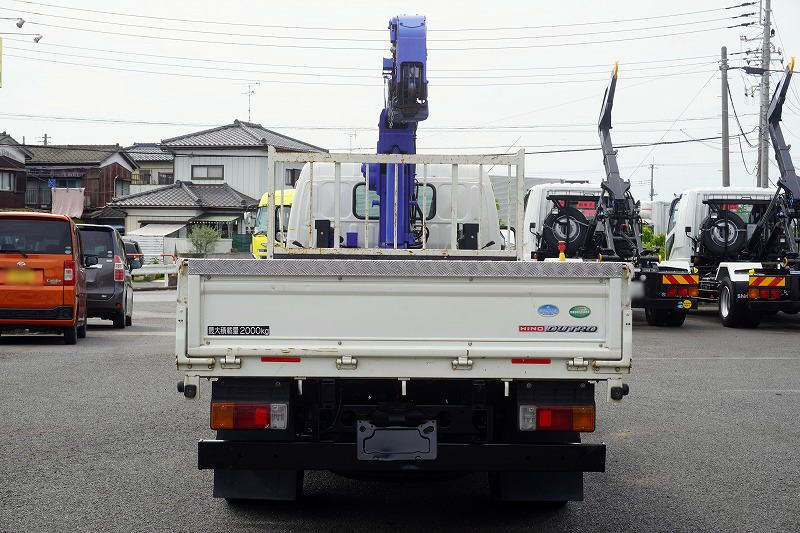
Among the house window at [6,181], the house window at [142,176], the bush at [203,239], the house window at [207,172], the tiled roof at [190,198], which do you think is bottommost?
the bush at [203,239]

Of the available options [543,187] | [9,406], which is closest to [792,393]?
[9,406]

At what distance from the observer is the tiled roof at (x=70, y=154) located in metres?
55.0

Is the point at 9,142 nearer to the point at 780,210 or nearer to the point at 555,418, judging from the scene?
the point at 780,210

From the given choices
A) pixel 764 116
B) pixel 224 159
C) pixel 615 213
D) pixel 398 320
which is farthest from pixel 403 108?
pixel 224 159

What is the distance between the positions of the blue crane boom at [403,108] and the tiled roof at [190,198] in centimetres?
3960

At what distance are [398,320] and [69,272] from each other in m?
9.78

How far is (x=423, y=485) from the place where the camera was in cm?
631

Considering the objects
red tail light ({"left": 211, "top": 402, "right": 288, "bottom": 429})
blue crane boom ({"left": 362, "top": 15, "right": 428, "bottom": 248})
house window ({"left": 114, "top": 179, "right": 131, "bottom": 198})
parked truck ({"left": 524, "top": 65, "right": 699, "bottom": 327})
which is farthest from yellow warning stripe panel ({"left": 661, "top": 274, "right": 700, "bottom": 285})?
house window ({"left": 114, "top": 179, "right": 131, "bottom": 198})

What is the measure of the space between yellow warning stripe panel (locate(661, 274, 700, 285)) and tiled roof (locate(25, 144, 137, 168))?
144 feet

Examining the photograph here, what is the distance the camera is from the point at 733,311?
1814 centimetres

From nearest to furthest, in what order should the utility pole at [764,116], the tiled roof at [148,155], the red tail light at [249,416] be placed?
1. the red tail light at [249,416]
2. the utility pole at [764,116]
3. the tiled roof at [148,155]

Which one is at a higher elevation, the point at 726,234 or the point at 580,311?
the point at 726,234

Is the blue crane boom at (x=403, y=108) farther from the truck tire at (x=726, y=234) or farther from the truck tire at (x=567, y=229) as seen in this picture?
the truck tire at (x=726, y=234)

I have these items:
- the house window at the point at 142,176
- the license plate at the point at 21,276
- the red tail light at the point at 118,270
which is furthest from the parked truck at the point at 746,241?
the house window at the point at 142,176
